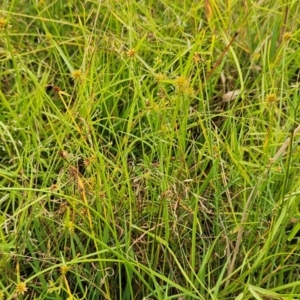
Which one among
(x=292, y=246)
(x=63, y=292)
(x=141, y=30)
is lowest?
(x=63, y=292)

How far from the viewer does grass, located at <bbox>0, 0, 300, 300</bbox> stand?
4.22 ft

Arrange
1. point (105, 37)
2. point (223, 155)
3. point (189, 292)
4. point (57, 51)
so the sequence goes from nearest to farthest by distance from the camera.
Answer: point (189, 292) < point (223, 155) < point (105, 37) < point (57, 51)

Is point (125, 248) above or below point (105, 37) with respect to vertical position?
below

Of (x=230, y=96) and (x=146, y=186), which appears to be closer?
(x=146, y=186)

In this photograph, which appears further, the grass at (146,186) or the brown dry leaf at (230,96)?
the brown dry leaf at (230,96)

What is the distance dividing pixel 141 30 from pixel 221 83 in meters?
0.25

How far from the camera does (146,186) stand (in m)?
1.37

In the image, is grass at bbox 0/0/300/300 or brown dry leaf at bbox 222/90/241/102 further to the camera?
brown dry leaf at bbox 222/90/241/102

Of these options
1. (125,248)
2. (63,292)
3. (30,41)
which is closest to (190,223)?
(125,248)

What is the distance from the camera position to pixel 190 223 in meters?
1.37

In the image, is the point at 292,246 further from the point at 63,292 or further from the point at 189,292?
the point at 63,292

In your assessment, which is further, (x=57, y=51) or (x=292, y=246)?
(x=57, y=51)

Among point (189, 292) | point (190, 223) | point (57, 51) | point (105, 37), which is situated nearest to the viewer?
point (189, 292)

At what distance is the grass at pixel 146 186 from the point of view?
1287 millimetres
